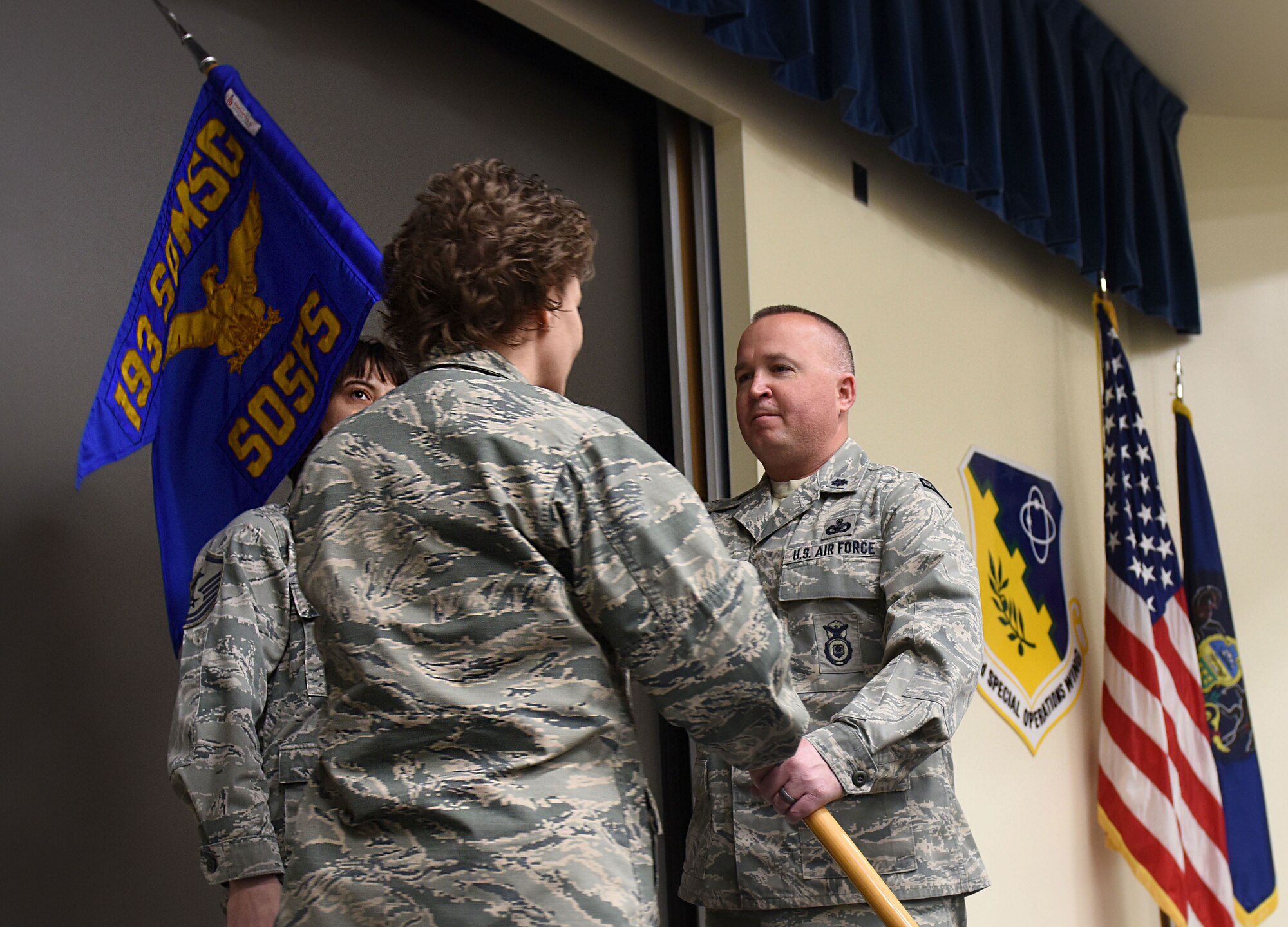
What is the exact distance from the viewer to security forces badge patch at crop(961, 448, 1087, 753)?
352cm

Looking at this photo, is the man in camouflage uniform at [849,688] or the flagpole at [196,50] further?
the flagpole at [196,50]

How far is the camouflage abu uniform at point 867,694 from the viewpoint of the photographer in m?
1.60

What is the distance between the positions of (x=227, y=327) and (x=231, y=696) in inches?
22.8

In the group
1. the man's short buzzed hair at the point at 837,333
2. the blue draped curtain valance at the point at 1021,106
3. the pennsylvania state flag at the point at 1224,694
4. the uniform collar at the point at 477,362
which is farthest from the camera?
the pennsylvania state flag at the point at 1224,694

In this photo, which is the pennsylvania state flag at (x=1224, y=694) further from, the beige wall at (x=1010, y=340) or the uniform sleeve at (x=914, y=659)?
the uniform sleeve at (x=914, y=659)

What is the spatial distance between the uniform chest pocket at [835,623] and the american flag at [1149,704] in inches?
97.0

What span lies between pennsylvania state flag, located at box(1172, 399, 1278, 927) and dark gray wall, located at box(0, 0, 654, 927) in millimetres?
3168

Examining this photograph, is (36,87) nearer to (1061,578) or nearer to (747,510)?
(747,510)

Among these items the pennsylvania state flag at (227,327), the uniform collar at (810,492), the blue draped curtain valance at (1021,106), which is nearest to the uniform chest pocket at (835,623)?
the uniform collar at (810,492)

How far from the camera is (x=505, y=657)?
1.05 metres

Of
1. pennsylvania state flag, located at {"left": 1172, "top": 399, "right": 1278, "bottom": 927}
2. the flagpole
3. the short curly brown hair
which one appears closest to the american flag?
pennsylvania state flag, located at {"left": 1172, "top": 399, "right": 1278, "bottom": 927}

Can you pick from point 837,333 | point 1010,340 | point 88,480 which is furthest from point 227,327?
point 1010,340

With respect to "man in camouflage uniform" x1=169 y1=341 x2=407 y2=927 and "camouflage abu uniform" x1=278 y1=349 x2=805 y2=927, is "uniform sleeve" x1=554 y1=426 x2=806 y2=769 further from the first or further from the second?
"man in camouflage uniform" x1=169 y1=341 x2=407 y2=927

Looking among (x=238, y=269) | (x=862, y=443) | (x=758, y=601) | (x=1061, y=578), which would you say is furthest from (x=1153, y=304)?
(x=758, y=601)
